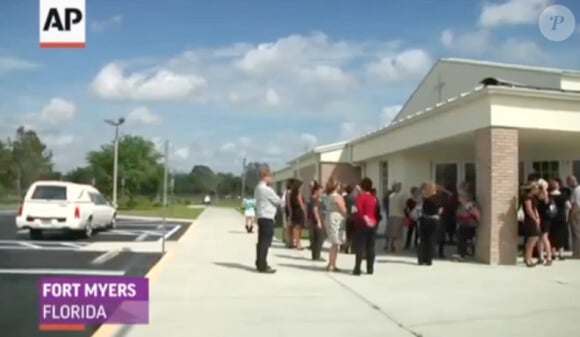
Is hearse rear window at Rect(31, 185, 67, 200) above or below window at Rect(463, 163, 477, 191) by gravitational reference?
below

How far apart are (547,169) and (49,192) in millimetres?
13658

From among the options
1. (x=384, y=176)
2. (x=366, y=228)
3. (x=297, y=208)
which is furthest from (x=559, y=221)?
(x=384, y=176)

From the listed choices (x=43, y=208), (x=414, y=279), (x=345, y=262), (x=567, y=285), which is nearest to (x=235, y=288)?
(x=414, y=279)

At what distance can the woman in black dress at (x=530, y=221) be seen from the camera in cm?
1255

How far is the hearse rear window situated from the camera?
17.7 metres

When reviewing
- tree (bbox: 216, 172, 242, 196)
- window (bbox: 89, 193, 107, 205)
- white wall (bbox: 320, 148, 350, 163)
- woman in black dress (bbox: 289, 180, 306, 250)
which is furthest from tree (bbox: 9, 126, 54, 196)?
tree (bbox: 216, 172, 242, 196)

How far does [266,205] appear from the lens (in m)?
11.8

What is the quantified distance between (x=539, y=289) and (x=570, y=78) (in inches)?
505

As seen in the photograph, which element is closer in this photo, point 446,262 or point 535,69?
point 446,262

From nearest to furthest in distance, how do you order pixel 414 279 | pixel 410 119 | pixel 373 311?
pixel 373 311, pixel 414 279, pixel 410 119

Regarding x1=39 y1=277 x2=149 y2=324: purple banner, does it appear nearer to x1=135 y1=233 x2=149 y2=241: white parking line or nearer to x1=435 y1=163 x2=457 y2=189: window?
x1=135 y1=233 x2=149 y2=241: white parking line

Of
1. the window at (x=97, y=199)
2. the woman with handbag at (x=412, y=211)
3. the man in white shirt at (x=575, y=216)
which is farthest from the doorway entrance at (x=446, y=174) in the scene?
the window at (x=97, y=199)

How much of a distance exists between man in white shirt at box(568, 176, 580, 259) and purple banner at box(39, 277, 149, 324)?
28.7ft

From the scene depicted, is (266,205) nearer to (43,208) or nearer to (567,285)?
(567,285)
